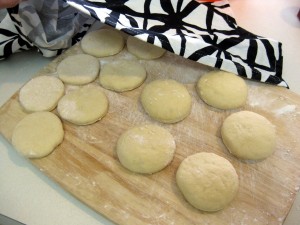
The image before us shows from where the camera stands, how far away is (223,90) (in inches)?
37.3

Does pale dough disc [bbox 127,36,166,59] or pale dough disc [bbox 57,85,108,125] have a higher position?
pale dough disc [bbox 127,36,166,59]

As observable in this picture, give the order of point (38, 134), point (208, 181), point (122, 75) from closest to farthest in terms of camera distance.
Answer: point (208, 181)
point (38, 134)
point (122, 75)

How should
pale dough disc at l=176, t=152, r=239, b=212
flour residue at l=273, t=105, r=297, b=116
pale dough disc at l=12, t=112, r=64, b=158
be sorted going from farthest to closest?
1. flour residue at l=273, t=105, r=297, b=116
2. pale dough disc at l=12, t=112, r=64, b=158
3. pale dough disc at l=176, t=152, r=239, b=212

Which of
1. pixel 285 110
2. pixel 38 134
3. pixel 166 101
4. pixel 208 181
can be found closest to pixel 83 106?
pixel 38 134

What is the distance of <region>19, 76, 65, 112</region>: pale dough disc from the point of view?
37.4 inches

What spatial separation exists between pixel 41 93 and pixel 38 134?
0.53 feet

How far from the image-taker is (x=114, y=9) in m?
1.01

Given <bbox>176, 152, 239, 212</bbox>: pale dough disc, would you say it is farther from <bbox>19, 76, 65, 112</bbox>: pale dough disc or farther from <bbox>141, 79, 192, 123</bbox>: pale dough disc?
<bbox>19, 76, 65, 112</bbox>: pale dough disc

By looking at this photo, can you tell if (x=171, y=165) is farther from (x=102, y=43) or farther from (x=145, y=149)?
(x=102, y=43)

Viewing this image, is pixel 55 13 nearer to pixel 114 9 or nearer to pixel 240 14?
pixel 114 9

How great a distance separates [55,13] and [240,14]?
809 millimetres

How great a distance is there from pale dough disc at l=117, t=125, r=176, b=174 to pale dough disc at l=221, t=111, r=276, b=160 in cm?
17

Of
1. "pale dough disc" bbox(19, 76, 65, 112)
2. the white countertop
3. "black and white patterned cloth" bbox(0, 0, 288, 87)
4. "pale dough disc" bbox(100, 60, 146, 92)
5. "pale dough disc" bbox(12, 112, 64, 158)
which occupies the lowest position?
the white countertop

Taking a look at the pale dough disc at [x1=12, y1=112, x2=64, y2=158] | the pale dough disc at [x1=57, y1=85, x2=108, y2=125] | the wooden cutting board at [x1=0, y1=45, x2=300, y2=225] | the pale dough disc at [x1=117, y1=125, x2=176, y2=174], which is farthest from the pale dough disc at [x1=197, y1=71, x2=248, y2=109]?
the pale dough disc at [x1=12, y1=112, x2=64, y2=158]
